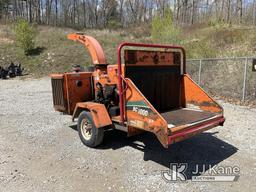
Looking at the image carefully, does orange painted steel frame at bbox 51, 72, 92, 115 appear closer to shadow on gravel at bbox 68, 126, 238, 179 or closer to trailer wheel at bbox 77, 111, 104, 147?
trailer wheel at bbox 77, 111, 104, 147

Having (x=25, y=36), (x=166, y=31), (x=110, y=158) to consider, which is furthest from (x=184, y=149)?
(x=25, y=36)

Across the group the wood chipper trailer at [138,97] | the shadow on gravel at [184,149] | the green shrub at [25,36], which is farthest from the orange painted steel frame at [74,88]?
the green shrub at [25,36]

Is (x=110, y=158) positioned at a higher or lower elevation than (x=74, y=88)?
lower

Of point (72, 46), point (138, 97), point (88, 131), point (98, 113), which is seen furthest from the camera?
point (72, 46)

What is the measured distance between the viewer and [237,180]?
150 inches

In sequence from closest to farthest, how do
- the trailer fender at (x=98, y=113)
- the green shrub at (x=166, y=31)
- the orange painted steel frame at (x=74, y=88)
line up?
1. the trailer fender at (x=98, y=113)
2. the orange painted steel frame at (x=74, y=88)
3. the green shrub at (x=166, y=31)

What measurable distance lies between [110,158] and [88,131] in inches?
36.9

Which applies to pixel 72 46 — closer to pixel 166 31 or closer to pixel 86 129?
pixel 166 31

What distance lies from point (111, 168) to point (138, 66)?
1850mm

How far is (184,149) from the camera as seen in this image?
4.96m

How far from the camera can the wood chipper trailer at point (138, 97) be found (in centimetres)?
412

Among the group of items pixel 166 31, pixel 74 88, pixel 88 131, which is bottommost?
pixel 88 131

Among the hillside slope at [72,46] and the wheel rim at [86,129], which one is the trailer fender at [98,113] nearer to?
the wheel rim at [86,129]

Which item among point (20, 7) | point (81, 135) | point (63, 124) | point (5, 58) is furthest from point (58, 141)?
point (20, 7)
